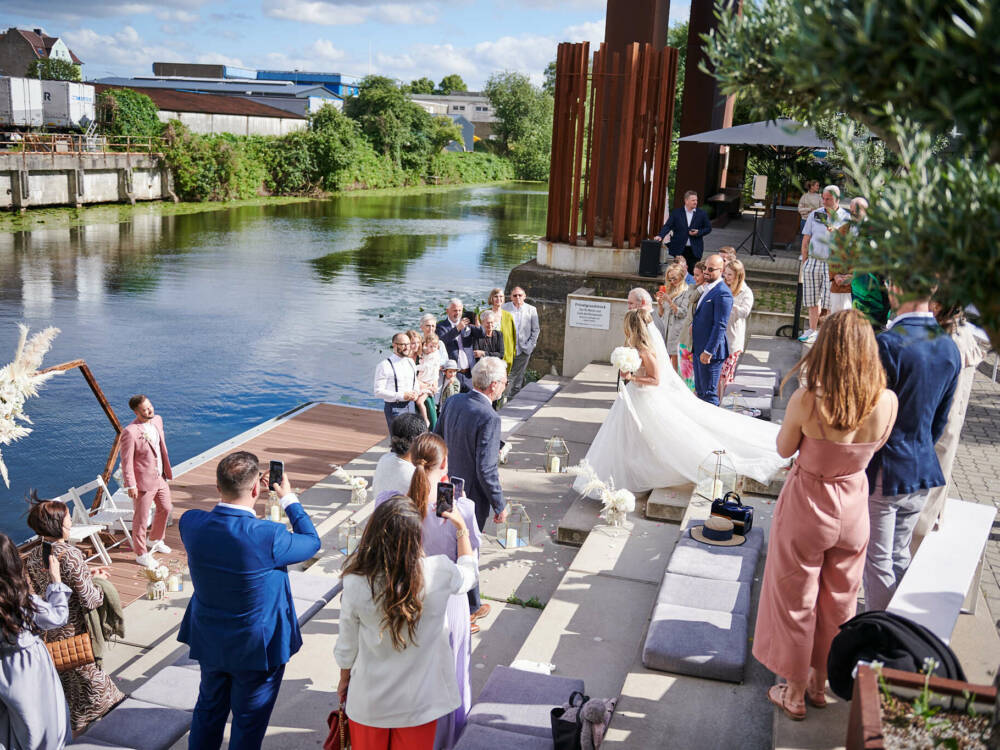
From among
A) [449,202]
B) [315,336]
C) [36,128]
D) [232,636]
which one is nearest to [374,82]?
[449,202]

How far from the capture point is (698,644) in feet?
14.8

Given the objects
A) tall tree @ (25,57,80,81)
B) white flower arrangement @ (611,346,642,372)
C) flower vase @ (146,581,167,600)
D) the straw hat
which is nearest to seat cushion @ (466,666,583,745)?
the straw hat

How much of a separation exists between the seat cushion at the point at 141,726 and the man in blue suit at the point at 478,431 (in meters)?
1.76

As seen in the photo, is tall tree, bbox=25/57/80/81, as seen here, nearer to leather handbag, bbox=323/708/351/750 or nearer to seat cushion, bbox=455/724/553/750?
leather handbag, bbox=323/708/351/750

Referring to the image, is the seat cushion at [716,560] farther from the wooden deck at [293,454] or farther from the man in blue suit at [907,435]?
the wooden deck at [293,454]

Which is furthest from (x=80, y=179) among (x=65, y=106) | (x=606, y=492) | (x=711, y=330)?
(x=606, y=492)

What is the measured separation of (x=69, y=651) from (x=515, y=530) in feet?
10.5

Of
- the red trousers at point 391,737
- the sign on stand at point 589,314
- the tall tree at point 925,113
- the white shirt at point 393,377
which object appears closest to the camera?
the tall tree at point 925,113

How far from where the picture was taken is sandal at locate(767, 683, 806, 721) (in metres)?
3.70

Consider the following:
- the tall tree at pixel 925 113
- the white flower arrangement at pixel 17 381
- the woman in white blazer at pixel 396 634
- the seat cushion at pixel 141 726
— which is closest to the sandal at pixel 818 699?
the woman in white blazer at pixel 396 634

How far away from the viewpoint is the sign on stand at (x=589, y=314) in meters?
12.9

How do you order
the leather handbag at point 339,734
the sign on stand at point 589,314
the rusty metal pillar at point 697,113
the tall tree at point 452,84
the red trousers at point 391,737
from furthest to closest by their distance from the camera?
the tall tree at point 452,84, the rusty metal pillar at point 697,113, the sign on stand at point 589,314, the leather handbag at point 339,734, the red trousers at point 391,737

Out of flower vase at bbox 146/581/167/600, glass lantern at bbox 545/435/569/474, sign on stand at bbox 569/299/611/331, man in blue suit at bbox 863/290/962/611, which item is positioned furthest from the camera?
sign on stand at bbox 569/299/611/331

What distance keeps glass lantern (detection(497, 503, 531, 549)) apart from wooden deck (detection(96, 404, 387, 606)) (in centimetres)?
329
